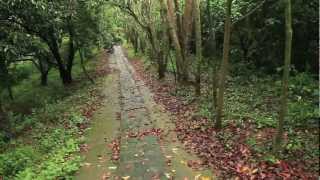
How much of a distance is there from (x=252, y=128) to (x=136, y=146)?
11.0 feet

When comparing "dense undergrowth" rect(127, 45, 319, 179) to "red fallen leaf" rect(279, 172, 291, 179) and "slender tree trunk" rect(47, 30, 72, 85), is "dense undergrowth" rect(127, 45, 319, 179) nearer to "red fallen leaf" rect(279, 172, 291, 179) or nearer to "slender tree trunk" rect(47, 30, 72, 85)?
"red fallen leaf" rect(279, 172, 291, 179)

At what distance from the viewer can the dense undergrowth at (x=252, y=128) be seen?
9.34m

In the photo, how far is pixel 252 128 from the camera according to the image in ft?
40.1

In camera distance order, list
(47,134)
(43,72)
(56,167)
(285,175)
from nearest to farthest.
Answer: (285,175)
(56,167)
(47,134)
(43,72)

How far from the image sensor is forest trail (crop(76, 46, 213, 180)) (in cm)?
1038

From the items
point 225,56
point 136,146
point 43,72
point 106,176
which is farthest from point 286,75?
point 43,72

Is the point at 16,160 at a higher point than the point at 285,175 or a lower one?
lower

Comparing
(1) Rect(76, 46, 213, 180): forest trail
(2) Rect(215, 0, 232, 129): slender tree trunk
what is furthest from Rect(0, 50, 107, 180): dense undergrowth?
(2) Rect(215, 0, 232, 129): slender tree trunk

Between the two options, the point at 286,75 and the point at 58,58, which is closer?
the point at 286,75

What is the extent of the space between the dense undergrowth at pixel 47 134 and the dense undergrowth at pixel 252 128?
11.2ft

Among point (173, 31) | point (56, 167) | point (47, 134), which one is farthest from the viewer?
point (173, 31)

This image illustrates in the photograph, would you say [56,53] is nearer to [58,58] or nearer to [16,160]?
[58,58]

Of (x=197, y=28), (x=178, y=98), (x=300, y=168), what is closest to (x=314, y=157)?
(x=300, y=168)

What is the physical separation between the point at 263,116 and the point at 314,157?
3.80 meters
